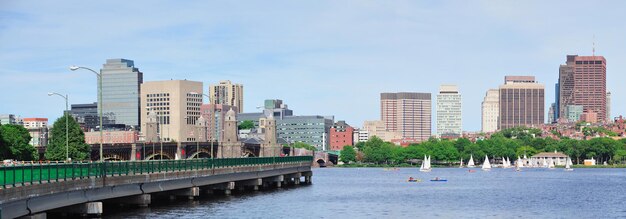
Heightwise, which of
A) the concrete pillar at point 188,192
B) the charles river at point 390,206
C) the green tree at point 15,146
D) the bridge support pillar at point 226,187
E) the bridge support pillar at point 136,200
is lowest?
the charles river at point 390,206

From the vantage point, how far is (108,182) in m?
71.9

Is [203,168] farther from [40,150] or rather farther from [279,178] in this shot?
[40,150]

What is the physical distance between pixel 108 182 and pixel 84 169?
150 inches

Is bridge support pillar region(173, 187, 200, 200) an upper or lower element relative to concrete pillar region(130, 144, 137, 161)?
lower

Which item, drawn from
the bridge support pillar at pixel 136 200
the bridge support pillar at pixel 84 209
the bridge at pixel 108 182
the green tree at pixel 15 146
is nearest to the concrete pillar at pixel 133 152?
the green tree at pixel 15 146

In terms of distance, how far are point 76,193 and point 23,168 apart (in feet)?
29.8

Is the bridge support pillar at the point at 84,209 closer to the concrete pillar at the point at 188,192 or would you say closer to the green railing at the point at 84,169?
the green railing at the point at 84,169

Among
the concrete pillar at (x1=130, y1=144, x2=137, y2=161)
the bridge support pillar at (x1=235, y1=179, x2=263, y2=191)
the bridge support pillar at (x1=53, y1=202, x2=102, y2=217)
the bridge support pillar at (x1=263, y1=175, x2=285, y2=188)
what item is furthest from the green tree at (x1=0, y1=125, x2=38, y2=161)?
the bridge support pillar at (x1=53, y1=202, x2=102, y2=217)

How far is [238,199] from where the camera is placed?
102 meters

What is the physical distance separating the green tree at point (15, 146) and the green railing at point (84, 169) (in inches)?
1707

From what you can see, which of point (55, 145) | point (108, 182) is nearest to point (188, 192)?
point (108, 182)

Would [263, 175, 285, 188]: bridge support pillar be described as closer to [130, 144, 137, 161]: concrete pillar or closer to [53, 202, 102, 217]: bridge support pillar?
[130, 144, 137, 161]: concrete pillar

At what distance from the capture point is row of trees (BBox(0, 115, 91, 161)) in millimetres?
141750

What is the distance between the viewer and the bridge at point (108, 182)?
5540cm
